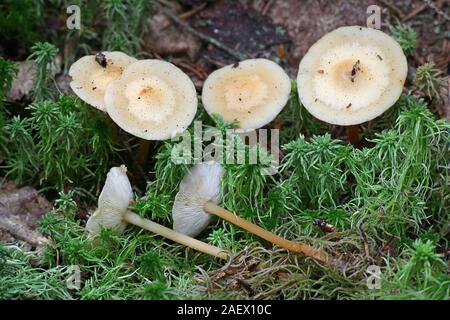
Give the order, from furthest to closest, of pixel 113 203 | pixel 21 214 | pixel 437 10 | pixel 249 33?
pixel 249 33 < pixel 437 10 < pixel 21 214 < pixel 113 203

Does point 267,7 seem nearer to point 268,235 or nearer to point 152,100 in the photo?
point 152,100

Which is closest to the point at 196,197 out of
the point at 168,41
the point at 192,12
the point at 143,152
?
the point at 143,152

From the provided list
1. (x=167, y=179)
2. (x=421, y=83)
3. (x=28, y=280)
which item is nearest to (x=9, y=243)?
(x=28, y=280)

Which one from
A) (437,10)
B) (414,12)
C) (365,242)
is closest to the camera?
(365,242)

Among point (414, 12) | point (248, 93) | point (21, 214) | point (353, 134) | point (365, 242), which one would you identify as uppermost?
point (414, 12)

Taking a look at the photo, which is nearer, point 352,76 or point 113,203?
point 113,203

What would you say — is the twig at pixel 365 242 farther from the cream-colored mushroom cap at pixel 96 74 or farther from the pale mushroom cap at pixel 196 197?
the cream-colored mushroom cap at pixel 96 74

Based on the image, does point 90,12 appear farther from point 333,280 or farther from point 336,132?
point 333,280

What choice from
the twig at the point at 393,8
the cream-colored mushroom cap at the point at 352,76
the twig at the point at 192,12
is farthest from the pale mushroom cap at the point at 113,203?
the twig at the point at 393,8
